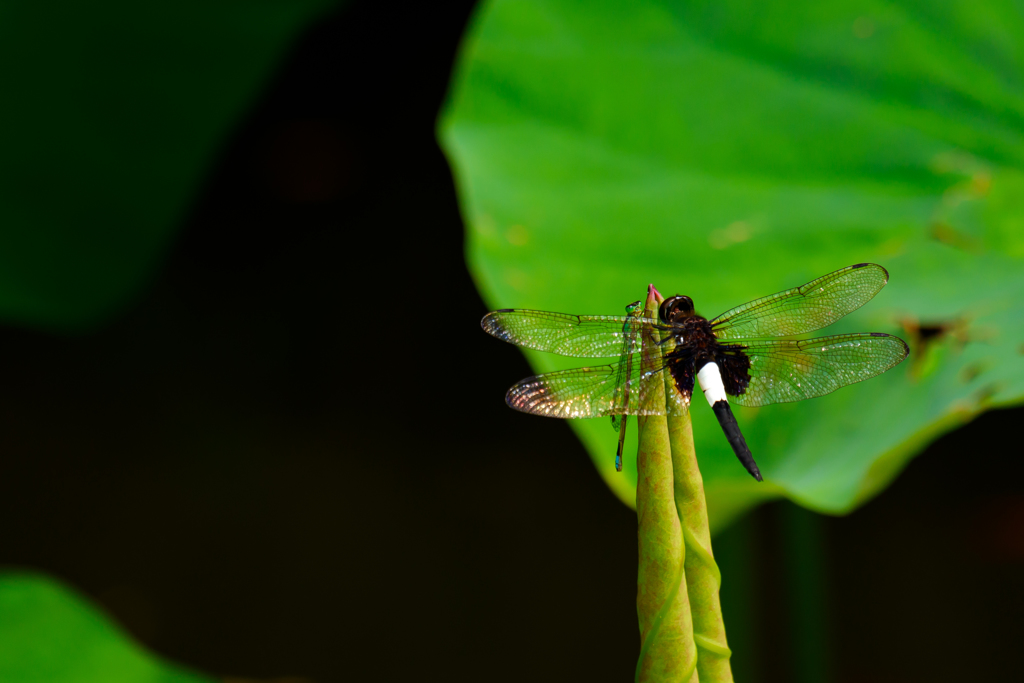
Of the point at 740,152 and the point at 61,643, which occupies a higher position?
the point at 740,152

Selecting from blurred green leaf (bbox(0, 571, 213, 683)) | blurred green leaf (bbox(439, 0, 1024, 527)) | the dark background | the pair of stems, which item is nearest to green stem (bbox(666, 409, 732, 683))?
the pair of stems

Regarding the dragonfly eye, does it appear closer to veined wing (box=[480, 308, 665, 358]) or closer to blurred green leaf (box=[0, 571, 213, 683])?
veined wing (box=[480, 308, 665, 358])

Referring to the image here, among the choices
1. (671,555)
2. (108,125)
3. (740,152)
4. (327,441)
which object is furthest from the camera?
(327,441)

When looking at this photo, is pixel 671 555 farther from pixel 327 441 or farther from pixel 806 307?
pixel 327 441

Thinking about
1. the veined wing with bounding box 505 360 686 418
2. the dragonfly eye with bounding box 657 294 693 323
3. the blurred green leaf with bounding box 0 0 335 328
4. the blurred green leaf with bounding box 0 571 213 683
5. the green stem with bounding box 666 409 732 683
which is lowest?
the blurred green leaf with bounding box 0 571 213 683

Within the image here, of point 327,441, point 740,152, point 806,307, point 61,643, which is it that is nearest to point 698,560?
point 806,307

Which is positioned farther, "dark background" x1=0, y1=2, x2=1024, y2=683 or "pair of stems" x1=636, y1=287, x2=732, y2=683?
"dark background" x1=0, y1=2, x2=1024, y2=683
